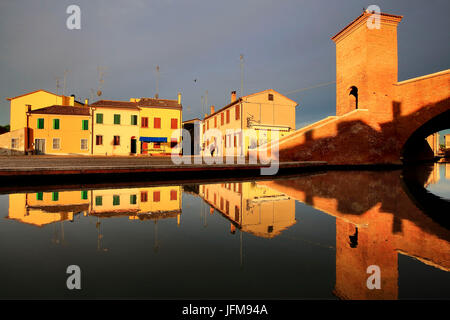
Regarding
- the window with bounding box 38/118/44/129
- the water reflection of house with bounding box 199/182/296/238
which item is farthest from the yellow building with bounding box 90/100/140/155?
the water reflection of house with bounding box 199/182/296/238

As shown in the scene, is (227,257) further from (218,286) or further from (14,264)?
(14,264)

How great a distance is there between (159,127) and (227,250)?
25.0 m

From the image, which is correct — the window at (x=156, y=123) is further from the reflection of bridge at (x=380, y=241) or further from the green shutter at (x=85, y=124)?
the reflection of bridge at (x=380, y=241)

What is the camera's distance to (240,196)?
639 cm

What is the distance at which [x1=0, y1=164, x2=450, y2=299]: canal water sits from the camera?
1998mm

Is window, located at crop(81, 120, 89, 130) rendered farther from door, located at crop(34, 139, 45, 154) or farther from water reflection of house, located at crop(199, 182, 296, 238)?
water reflection of house, located at crop(199, 182, 296, 238)

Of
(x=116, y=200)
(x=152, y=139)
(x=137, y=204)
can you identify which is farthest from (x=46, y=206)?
(x=152, y=139)

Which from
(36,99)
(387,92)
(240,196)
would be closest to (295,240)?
(240,196)

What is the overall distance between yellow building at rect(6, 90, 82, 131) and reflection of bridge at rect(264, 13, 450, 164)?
91.6 feet

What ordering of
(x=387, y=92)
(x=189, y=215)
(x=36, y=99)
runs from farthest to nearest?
(x=36, y=99) → (x=387, y=92) → (x=189, y=215)

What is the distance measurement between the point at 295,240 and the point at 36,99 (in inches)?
1360

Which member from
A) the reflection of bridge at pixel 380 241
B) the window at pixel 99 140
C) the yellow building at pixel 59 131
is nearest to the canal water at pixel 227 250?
the reflection of bridge at pixel 380 241

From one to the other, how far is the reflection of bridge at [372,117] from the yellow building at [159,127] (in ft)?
47.1

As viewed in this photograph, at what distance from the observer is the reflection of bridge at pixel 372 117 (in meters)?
16.1
